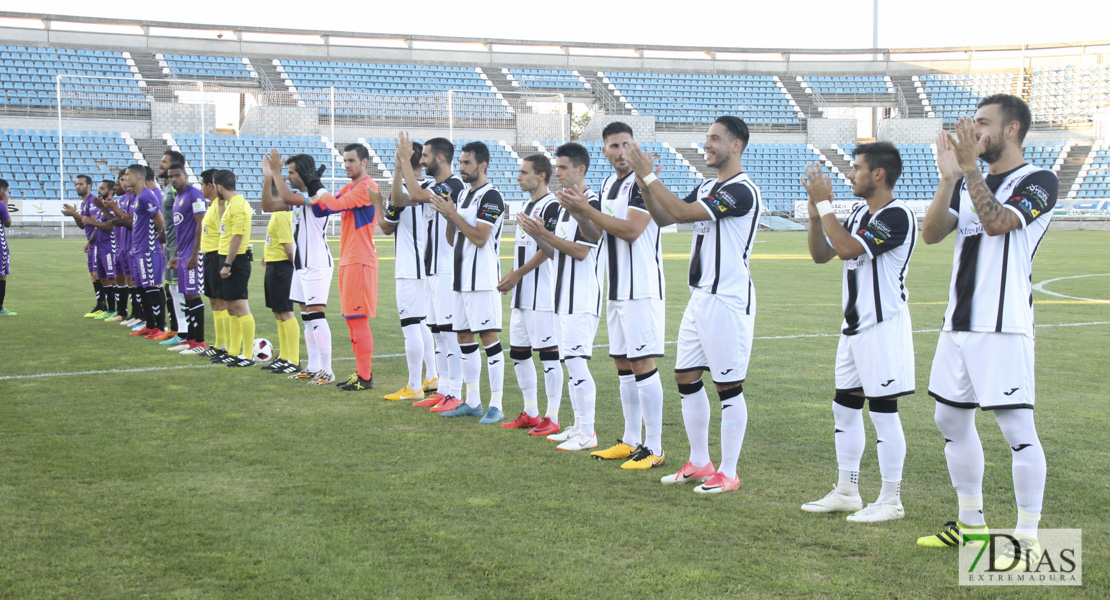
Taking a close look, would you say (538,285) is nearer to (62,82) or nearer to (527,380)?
(527,380)

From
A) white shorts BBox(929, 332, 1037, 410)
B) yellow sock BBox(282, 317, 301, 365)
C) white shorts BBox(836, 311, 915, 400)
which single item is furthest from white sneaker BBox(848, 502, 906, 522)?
yellow sock BBox(282, 317, 301, 365)

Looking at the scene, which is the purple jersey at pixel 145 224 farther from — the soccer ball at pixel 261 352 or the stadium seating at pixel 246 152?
the stadium seating at pixel 246 152

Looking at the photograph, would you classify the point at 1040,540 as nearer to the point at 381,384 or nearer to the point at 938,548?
the point at 938,548

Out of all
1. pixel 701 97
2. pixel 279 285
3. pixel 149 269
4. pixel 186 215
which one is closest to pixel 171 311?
pixel 149 269

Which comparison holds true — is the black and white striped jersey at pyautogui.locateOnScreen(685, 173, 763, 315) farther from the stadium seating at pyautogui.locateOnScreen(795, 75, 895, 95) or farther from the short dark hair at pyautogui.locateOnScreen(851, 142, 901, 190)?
the stadium seating at pyautogui.locateOnScreen(795, 75, 895, 95)

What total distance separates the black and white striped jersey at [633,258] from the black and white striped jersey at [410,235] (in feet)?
8.83

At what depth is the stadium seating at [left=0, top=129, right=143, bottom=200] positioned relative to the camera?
36.7 m

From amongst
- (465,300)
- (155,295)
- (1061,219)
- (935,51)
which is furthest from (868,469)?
(935,51)

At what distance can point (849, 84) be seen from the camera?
58312 millimetres

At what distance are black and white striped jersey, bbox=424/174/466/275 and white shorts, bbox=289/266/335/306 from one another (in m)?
1.47

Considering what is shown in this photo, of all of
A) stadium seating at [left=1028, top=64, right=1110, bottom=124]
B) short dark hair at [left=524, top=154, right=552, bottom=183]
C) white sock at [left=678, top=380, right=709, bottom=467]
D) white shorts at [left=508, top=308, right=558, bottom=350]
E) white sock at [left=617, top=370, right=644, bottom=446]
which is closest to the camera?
white sock at [left=678, top=380, right=709, bottom=467]

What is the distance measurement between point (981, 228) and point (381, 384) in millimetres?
6150

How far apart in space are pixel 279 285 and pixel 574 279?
426cm

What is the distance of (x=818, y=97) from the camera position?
188 feet
